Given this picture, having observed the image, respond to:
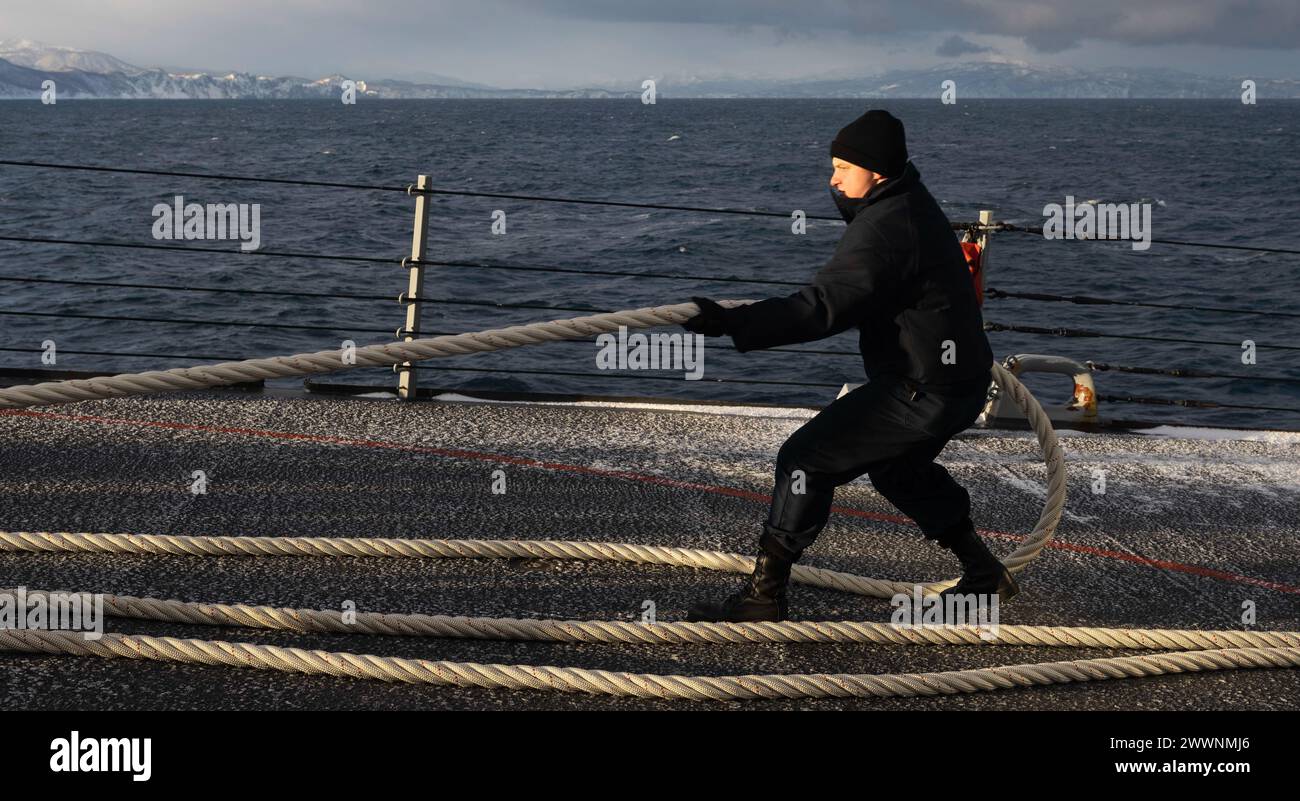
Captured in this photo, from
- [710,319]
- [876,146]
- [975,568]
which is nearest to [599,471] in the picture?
[975,568]

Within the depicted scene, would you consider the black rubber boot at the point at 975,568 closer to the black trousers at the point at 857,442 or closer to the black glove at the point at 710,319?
the black trousers at the point at 857,442

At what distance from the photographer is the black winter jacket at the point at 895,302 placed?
349 cm

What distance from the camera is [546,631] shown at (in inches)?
153

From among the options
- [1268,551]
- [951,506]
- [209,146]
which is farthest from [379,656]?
[209,146]

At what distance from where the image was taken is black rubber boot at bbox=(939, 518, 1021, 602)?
4.14 meters

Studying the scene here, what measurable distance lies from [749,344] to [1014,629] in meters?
1.45

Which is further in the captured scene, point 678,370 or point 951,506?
point 678,370

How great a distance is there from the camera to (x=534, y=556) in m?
4.57

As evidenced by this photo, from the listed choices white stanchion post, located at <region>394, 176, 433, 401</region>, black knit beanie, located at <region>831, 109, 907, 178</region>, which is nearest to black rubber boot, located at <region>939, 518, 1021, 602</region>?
black knit beanie, located at <region>831, 109, 907, 178</region>

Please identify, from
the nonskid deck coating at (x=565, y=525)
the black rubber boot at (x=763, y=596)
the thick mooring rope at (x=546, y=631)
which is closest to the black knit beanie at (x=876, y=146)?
the thick mooring rope at (x=546, y=631)

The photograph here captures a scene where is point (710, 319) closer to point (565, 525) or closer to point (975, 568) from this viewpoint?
point (975, 568)

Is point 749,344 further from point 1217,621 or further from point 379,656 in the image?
point 1217,621

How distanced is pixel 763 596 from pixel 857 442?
634 millimetres

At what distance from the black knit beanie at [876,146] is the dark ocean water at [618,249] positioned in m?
3.84
